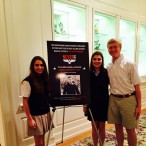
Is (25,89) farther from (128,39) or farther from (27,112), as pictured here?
(128,39)

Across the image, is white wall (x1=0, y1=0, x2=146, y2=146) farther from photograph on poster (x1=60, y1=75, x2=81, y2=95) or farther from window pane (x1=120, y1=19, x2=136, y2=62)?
window pane (x1=120, y1=19, x2=136, y2=62)

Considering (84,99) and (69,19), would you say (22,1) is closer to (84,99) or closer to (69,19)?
(69,19)

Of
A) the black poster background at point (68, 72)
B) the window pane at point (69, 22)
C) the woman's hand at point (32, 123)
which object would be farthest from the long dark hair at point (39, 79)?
the window pane at point (69, 22)

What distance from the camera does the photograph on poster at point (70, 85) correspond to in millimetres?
1678

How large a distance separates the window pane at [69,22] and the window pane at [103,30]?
16.9 inches

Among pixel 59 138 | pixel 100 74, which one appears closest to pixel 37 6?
pixel 100 74

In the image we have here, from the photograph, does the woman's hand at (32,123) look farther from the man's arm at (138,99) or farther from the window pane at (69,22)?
the window pane at (69,22)

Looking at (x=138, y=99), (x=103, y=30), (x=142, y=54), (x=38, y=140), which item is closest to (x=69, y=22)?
(x=103, y=30)

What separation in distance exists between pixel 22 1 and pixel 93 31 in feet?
4.59

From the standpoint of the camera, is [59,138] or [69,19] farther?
[69,19]

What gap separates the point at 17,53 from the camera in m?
1.95

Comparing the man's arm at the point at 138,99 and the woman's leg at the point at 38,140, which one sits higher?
the man's arm at the point at 138,99

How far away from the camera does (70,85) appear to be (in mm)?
1696

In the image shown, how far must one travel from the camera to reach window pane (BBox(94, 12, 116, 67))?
10.4ft
